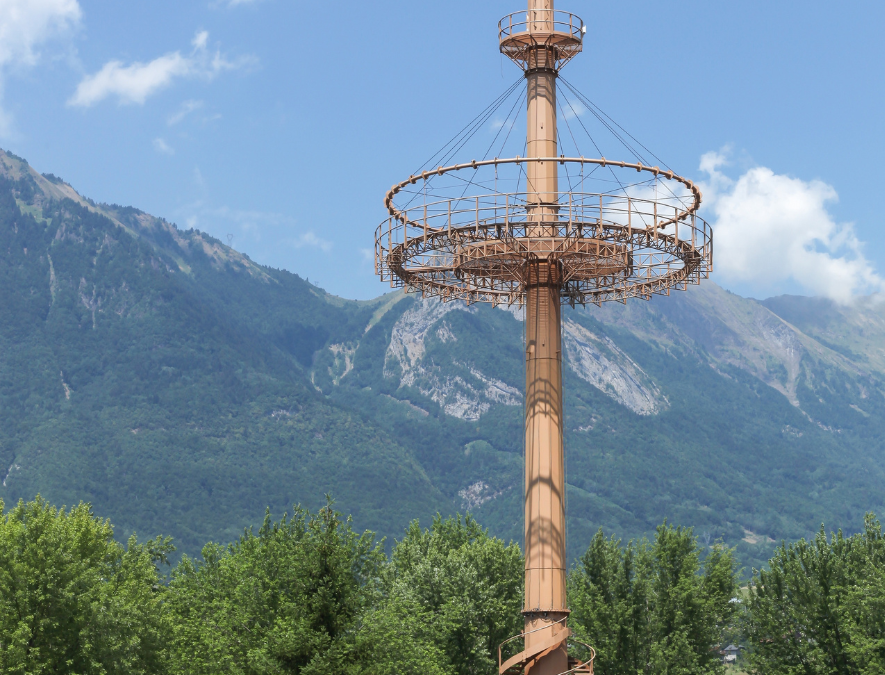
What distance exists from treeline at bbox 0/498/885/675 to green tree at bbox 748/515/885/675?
0.08m

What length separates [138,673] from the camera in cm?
4328

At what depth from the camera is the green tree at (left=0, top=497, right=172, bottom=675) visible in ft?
137

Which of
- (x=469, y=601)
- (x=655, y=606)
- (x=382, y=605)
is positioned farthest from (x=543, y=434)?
(x=655, y=606)

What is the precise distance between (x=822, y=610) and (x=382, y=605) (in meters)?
22.2

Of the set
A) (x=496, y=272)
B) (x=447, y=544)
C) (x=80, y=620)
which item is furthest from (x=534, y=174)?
(x=447, y=544)

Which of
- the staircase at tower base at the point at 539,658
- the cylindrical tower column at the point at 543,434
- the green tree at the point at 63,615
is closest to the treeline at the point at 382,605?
the green tree at the point at 63,615

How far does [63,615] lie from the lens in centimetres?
4322

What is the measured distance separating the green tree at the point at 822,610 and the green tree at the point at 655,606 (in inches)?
86.2

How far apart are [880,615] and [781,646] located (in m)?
6.33

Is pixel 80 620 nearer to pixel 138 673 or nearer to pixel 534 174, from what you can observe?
pixel 138 673

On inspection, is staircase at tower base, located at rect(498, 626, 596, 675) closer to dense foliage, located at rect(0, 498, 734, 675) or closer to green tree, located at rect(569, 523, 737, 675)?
dense foliage, located at rect(0, 498, 734, 675)

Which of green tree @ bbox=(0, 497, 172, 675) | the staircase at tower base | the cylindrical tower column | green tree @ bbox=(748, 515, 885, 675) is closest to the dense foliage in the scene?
green tree @ bbox=(0, 497, 172, 675)

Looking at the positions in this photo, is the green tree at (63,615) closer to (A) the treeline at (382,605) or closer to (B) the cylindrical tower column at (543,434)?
(A) the treeline at (382,605)

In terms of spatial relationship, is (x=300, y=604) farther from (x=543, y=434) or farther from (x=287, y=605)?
(x=543, y=434)
